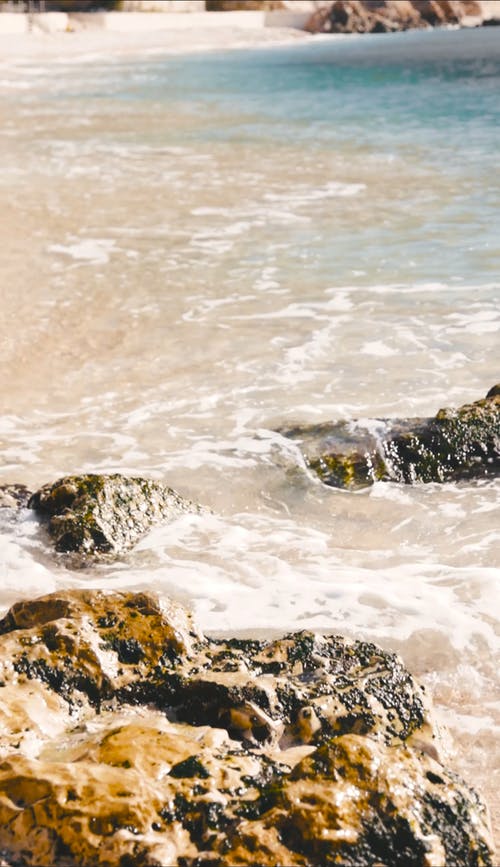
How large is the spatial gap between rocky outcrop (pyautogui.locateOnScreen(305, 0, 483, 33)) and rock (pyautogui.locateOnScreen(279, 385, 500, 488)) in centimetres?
8533

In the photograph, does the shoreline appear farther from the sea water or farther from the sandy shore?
the sea water

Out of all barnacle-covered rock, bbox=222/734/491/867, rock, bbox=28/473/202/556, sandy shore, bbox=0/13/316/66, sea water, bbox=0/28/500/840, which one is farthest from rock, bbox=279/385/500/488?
sandy shore, bbox=0/13/316/66

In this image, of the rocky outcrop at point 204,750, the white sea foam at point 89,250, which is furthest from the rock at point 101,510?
→ the white sea foam at point 89,250

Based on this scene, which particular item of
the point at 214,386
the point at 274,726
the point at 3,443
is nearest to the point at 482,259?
the point at 214,386

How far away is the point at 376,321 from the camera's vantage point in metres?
9.48

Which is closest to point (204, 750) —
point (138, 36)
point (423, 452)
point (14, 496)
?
point (14, 496)

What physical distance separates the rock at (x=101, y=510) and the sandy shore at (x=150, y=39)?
4771cm

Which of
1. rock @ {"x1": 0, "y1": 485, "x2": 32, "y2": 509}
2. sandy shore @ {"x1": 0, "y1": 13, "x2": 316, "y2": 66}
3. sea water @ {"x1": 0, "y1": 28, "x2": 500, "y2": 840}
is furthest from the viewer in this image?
sandy shore @ {"x1": 0, "y1": 13, "x2": 316, "y2": 66}

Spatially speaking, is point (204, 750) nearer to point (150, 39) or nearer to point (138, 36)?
point (150, 39)

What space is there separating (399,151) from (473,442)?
46.6 feet

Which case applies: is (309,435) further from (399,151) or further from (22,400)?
(399,151)

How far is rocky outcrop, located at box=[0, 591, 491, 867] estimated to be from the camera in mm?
2580

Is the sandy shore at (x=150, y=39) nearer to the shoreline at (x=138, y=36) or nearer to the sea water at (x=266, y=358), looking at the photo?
the shoreline at (x=138, y=36)

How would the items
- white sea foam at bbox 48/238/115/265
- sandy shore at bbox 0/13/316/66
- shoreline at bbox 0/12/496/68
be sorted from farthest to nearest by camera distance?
shoreline at bbox 0/12/496/68, sandy shore at bbox 0/13/316/66, white sea foam at bbox 48/238/115/265
